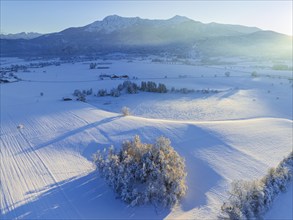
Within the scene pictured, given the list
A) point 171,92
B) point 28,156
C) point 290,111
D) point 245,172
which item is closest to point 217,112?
point 290,111

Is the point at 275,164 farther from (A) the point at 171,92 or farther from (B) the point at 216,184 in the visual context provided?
(A) the point at 171,92

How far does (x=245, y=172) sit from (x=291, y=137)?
680 cm

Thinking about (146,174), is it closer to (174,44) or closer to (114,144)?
(114,144)

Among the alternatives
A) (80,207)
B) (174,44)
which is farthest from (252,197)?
(174,44)

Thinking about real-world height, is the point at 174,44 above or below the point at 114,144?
above

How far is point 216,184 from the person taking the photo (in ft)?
39.1

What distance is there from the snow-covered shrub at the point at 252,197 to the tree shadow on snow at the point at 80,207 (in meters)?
2.26

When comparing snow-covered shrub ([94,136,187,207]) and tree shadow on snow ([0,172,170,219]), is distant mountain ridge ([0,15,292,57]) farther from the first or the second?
tree shadow on snow ([0,172,170,219])

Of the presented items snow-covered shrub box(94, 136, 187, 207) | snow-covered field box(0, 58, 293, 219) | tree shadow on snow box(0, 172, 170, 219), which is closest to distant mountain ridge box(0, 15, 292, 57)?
snow-covered field box(0, 58, 293, 219)

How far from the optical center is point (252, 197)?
33.1 feet

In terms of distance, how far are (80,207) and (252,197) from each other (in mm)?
6140

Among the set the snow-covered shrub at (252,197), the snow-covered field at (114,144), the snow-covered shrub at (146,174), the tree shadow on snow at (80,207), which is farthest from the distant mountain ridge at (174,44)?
the tree shadow on snow at (80,207)

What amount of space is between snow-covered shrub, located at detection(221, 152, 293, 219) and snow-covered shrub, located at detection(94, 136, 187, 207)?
1.87 meters

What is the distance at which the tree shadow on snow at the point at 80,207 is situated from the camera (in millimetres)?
9406
